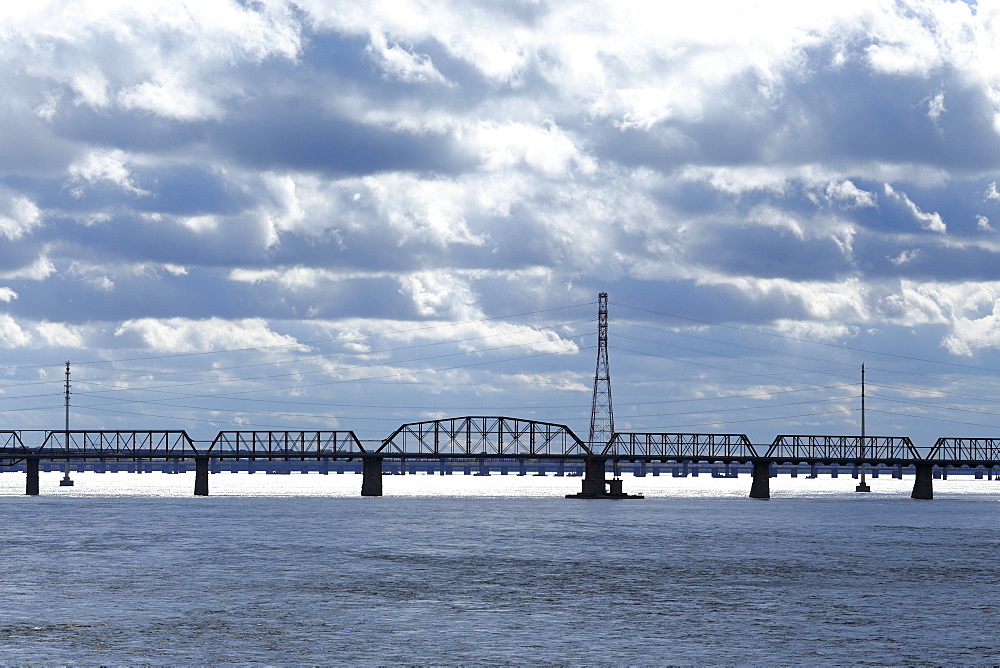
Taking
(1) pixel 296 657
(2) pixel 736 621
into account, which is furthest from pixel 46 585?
(2) pixel 736 621

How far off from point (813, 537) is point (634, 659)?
269ft

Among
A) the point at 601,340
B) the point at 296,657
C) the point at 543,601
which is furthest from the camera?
the point at 601,340

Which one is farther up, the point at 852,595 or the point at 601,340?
the point at 601,340

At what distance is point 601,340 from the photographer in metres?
184

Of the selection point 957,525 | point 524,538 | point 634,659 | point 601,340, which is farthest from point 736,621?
point 601,340

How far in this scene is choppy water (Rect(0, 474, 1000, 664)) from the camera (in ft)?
156

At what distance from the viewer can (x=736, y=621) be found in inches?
2221

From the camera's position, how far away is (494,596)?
66062 millimetres

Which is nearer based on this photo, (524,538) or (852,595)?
(852,595)

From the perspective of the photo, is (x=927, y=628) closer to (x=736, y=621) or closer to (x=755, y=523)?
(x=736, y=621)

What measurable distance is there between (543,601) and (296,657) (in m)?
20.6

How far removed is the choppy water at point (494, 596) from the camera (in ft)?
156

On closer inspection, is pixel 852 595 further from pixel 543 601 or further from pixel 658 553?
pixel 658 553

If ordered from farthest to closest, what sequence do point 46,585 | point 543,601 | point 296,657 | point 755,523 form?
point 755,523 → point 46,585 → point 543,601 → point 296,657
